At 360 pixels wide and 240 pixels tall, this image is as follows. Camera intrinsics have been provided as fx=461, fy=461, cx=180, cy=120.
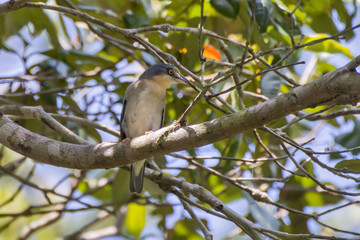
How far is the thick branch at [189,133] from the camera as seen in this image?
242 centimetres

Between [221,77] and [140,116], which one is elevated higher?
[140,116]

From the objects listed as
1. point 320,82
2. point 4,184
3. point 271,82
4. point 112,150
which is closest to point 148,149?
point 112,150

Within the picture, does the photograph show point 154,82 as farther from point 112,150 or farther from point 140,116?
point 112,150

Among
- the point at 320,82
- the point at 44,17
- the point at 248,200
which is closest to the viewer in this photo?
the point at 320,82

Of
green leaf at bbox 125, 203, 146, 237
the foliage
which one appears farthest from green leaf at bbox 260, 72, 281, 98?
green leaf at bbox 125, 203, 146, 237

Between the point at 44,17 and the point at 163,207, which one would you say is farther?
the point at 163,207

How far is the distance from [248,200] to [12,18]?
3.17 m

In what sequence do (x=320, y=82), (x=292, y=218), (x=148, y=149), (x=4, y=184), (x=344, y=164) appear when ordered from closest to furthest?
(x=320, y=82) < (x=148, y=149) < (x=344, y=164) < (x=292, y=218) < (x=4, y=184)

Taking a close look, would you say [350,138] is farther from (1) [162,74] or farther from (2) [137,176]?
(2) [137,176]

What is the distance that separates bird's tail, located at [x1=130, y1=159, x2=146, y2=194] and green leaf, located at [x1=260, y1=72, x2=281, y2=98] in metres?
1.40

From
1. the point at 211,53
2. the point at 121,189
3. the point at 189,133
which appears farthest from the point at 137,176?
the point at 189,133

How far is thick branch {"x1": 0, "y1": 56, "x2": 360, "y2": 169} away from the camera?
7.95 ft

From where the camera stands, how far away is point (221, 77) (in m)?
3.19

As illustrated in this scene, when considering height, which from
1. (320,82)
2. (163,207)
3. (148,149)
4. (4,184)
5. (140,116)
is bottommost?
(320,82)
